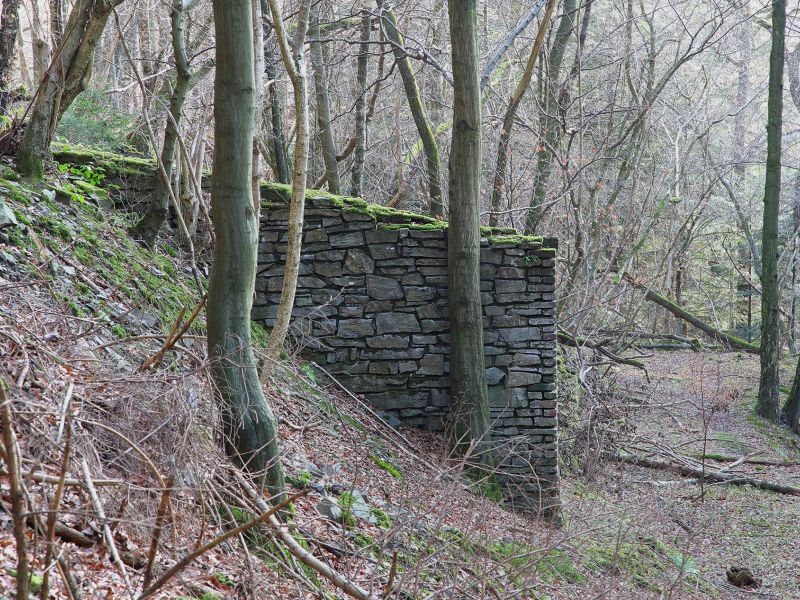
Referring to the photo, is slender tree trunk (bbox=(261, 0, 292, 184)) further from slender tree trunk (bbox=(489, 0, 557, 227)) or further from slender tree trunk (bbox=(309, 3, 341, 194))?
slender tree trunk (bbox=(489, 0, 557, 227))

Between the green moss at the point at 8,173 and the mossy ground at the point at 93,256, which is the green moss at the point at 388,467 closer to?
the mossy ground at the point at 93,256

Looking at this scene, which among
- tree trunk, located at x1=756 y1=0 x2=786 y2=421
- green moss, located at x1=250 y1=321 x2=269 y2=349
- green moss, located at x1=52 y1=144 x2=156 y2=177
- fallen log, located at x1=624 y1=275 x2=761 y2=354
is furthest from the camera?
fallen log, located at x1=624 y1=275 x2=761 y2=354

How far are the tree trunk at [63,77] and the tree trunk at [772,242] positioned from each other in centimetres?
1000

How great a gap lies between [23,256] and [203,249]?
7.21 ft

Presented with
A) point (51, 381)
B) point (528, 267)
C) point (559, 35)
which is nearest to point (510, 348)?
point (528, 267)

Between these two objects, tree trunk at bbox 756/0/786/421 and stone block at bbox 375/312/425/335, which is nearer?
stone block at bbox 375/312/425/335

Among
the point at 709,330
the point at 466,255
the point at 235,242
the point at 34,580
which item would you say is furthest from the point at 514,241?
the point at 709,330

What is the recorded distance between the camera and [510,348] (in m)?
7.16

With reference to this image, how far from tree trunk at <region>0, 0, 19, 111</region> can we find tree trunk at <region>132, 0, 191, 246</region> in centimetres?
133

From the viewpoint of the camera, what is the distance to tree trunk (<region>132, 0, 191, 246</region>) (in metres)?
5.58

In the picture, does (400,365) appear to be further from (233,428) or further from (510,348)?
(233,428)

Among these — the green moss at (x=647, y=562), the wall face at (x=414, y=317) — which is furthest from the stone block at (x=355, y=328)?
the green moss at (x=647, y=562)

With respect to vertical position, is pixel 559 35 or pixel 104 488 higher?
pixel 559 35

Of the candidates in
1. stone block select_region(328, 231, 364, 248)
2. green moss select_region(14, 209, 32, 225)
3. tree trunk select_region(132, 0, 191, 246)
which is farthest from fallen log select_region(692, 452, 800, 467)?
green moss select_region(14, 209, 32, 225)
